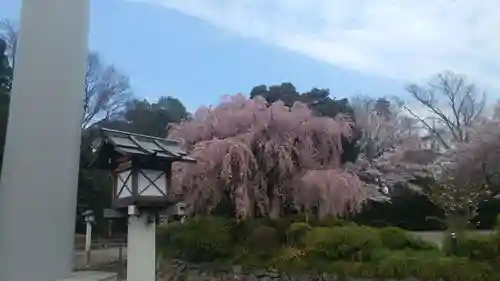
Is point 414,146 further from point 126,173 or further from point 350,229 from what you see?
point 126,173

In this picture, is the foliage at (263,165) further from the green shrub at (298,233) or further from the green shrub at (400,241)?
the green shrub at (400,241)

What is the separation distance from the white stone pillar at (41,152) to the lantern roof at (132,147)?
163 centimetres

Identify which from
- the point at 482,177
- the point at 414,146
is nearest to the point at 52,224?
the point at 482,177

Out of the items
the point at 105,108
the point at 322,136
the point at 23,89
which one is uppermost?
the point at 105,108

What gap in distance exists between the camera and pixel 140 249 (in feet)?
12.8

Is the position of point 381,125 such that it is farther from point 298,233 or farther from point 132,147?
point 132,147

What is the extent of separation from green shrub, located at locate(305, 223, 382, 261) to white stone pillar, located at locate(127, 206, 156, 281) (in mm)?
3462

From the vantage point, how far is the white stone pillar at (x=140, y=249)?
3822 mm

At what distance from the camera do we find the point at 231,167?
28.1ft

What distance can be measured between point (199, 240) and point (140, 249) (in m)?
4.11

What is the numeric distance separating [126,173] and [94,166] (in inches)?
29.0

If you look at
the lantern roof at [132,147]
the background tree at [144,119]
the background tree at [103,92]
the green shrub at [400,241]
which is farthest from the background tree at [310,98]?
the lantern roof at [132,147]

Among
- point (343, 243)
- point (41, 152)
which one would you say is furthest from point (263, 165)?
point (41, 152)

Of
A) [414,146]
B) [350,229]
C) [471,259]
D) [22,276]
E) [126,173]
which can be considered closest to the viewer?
[22,276]
